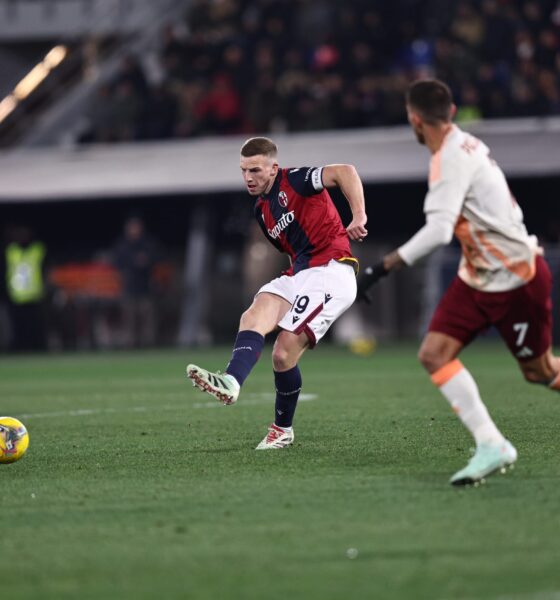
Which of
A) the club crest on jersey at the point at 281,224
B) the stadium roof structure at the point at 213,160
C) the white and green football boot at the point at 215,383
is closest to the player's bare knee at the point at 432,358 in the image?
the white and green football boot at the point at 215,383

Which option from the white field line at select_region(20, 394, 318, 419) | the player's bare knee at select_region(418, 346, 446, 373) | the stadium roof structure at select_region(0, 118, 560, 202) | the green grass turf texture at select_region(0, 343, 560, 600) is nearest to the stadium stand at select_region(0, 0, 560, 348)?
the stadium roof structure at select_region(0, 118, 560, 202)

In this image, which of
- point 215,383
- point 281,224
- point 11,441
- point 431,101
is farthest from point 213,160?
point 431,101

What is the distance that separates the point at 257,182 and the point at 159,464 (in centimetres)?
191

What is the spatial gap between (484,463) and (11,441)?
2.83 meters

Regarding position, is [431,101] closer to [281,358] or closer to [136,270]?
[281,358]

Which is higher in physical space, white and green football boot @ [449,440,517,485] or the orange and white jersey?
the orange and white jersey

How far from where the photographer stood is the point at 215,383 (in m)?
7.20

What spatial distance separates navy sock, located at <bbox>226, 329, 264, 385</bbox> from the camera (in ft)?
24.8

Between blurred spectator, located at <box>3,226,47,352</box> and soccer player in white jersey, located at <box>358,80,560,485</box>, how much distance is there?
56.7ft

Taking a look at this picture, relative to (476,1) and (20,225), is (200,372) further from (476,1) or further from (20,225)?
(20,225)

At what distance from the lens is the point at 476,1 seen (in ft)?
71.7

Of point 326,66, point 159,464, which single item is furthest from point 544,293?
point 326,66

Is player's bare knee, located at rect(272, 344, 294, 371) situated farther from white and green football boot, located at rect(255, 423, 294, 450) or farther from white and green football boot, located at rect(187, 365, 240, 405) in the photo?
white and green football boot, located at rect(187, 365, 240, 405)

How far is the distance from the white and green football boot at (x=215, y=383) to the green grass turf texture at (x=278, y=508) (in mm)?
378
